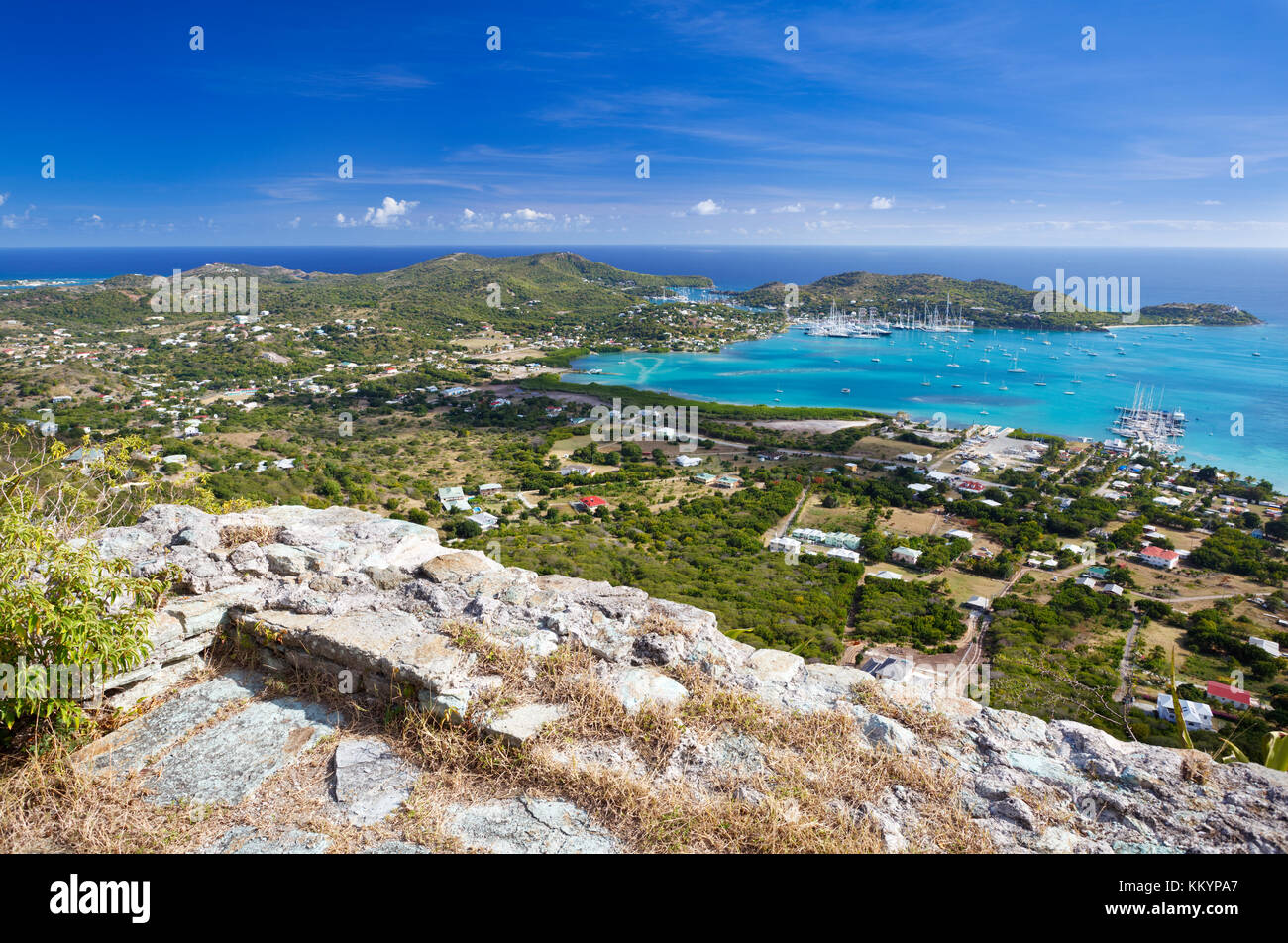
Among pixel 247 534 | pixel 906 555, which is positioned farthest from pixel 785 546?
pixel 247 534

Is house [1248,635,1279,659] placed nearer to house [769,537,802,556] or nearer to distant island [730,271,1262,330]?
house [769,537,802,556]

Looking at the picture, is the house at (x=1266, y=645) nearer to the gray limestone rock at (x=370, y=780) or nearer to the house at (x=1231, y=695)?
the house at (x=1231, y=695)

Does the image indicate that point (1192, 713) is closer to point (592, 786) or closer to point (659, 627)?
point (659, 627)

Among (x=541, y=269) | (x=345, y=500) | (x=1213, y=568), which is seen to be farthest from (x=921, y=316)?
(x=345, y=500)

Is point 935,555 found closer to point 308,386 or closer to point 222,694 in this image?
point 222,694

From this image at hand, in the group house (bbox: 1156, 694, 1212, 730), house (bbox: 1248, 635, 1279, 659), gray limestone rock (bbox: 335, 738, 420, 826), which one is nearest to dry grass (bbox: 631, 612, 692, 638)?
gray limestone rock (bbox: 335, 738, 420, 826)
